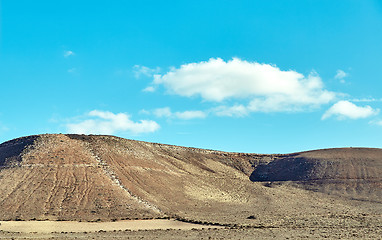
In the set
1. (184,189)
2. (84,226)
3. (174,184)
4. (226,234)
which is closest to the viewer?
(226,234)

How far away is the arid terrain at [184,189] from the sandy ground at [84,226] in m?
1.33

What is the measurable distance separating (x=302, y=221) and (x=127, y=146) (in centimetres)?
4172

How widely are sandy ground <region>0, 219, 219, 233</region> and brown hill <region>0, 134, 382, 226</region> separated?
286 centimetres

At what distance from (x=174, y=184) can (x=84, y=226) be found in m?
26.4

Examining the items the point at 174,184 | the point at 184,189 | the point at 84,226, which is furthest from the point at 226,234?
the point at 174,184

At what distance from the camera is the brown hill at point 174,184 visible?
49438 mm

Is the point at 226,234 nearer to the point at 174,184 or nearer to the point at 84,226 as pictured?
the point at 84,226

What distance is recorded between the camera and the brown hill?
162 ft

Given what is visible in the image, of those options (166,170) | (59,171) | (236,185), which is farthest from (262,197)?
(59,171)

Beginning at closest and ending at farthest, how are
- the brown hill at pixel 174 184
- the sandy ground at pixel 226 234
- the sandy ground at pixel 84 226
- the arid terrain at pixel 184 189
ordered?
the sandy ground at pixel 226 234
the sandy ground at pixel 84 226
the arid terrain at pixel 184 189
the brown hill at pixel 174 184

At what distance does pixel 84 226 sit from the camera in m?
41.3

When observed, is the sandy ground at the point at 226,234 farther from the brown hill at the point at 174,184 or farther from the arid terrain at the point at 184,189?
the brown hill at the point at 174,184

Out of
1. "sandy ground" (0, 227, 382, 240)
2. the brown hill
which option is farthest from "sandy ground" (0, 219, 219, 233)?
the brown hill

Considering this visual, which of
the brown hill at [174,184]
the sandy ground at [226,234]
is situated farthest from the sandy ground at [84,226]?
the brown hill at [174,184]
